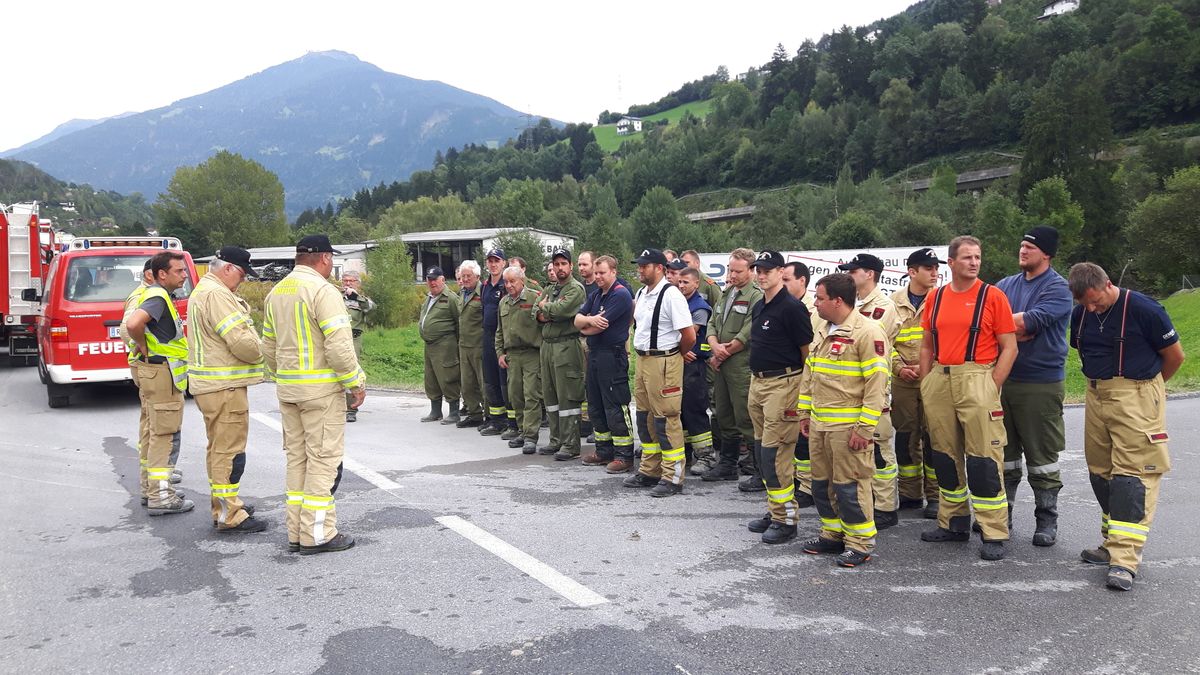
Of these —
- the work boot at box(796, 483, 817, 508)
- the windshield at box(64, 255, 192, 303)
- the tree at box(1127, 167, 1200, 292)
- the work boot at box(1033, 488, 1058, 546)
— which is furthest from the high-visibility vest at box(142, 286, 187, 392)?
the tree at box(1127, 167, 1200, 292)

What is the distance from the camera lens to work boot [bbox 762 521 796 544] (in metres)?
5.50

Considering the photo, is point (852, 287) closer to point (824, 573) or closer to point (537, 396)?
point (824, 573)

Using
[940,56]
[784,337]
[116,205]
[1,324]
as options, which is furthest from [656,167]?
[784,337]

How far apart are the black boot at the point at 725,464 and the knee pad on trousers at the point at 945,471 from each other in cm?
→ 224

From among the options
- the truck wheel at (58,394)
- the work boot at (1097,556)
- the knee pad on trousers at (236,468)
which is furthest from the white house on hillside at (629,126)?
the work boot at (1097,556)

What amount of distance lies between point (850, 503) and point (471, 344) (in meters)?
6.13

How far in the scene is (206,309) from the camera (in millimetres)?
5801

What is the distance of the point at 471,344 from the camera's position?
10219 mm

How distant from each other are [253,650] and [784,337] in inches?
154

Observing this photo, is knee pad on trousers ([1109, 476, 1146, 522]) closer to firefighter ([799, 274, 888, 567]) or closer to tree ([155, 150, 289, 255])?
firefighter ([799, 274, 888, 567])

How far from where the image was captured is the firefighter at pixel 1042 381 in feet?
17.8

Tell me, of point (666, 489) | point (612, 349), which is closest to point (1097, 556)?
point (666, 489)

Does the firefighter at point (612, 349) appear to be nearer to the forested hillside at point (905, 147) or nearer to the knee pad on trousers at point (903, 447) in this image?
the knee pad on trousers at point (903, 447)

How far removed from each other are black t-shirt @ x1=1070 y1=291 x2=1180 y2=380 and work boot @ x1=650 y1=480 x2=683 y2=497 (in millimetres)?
3171
